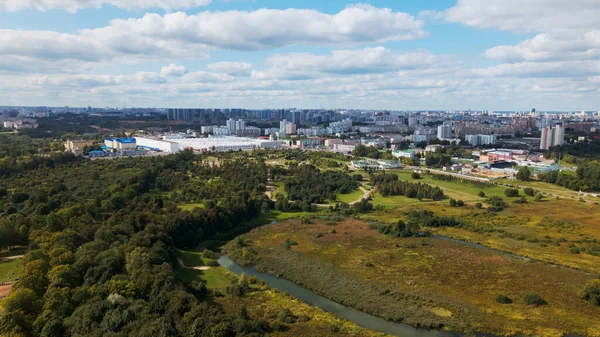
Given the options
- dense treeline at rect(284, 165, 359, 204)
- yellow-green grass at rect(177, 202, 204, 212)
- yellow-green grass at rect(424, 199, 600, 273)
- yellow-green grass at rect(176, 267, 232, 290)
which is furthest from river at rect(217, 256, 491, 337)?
dense treeline at rect(284, 165, 359, 204)

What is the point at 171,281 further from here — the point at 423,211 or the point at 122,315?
the point at 423,211

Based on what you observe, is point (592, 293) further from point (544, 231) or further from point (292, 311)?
point (292, 311)

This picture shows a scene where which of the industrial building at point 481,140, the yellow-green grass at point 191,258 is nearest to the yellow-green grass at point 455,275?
the yellow-green grass at point 191,258

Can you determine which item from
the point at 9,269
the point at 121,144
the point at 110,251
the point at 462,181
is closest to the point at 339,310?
the point at 110,251

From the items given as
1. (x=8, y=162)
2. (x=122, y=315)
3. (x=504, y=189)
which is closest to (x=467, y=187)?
(x=504, y=189)

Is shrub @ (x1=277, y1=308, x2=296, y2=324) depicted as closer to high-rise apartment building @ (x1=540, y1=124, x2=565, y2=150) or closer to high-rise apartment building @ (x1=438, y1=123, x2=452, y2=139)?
high-rise apartment building @ (x1=540, y1=124, x2=565, y2=150)

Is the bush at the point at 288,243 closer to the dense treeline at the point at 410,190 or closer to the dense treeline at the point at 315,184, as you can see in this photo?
the dense treeline at the point at 315,184

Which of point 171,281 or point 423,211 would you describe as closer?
point 171,281
